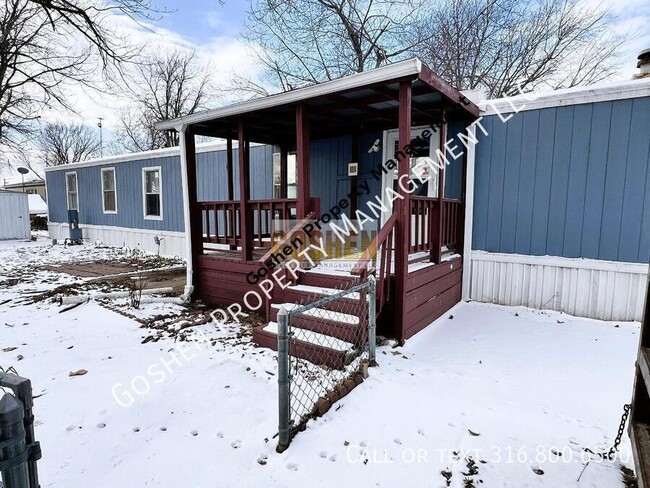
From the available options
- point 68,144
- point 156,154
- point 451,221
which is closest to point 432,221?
point 451,221

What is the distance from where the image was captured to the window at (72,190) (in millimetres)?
12586

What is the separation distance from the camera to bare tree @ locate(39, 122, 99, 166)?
103 feet

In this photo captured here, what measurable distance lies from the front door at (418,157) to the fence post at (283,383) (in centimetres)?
376

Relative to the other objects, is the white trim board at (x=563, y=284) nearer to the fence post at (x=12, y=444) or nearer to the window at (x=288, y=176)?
the window at (x=288, y=176)

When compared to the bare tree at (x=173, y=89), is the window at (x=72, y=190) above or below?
below

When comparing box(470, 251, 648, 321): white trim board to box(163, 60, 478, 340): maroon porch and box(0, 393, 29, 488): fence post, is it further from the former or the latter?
box(0, 393, 29, 488): fence post

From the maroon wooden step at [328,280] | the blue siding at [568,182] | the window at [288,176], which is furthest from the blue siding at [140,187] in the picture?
the blue siding at [568,182]

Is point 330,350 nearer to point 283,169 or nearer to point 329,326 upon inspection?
point 329,326

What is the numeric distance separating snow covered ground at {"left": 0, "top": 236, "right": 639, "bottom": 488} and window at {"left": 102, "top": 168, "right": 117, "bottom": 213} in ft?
25.8

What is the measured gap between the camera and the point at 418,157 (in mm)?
5613

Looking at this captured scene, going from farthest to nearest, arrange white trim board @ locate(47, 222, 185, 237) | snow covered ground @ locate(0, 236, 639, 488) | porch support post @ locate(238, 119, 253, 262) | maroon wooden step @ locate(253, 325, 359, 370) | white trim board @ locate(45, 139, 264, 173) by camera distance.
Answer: white trim board @ locate(47, 222, 185, 237)
white trim board @ locate(45, 139, 264, 173)
porch support post @ locate(238, 119, 253, 262)
maroon wooden step @ locate(253, 325, 359, 370)
snow covered ground @ locate(0, 236, 639, 488)

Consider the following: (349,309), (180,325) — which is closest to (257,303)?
(180,325)

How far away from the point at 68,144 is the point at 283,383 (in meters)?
38.9

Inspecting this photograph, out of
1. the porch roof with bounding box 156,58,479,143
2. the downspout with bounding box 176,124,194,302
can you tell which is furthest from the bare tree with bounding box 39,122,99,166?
the porch roof with bounding box 156,58,479,143
